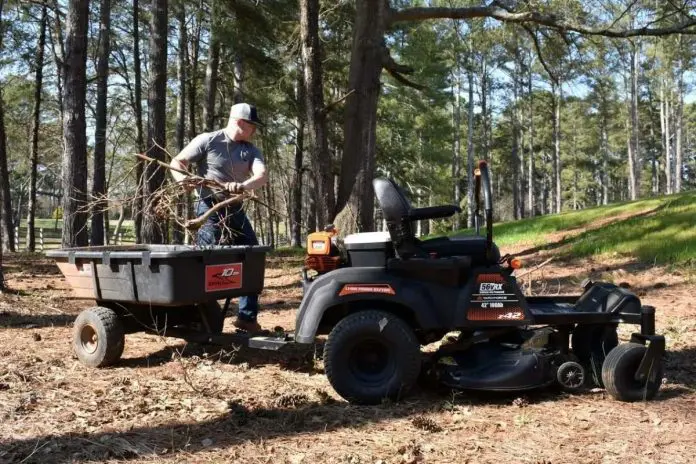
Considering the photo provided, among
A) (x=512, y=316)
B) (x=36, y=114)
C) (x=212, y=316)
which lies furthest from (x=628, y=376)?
(x=36, y=114)

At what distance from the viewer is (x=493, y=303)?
3992 mm

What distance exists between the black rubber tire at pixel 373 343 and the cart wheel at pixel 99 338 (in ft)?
5.95

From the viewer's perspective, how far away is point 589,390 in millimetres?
4191

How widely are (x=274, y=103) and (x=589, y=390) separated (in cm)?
1746

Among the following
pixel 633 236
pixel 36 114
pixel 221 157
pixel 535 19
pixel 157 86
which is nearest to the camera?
pixel 221 157

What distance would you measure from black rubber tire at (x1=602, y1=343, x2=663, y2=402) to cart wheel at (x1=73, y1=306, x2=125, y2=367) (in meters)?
3.53

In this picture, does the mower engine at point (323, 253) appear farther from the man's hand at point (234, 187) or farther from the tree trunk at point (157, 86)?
the tree trunk at point (157, 86)

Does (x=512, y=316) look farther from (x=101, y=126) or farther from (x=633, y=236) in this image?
(x=101, y=126)

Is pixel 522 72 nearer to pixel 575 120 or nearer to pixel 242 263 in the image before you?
pixel 575 120

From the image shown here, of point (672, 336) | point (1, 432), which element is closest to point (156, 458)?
point (1, 432)

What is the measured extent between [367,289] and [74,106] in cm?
705

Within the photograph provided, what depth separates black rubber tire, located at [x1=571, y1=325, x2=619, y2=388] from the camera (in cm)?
439

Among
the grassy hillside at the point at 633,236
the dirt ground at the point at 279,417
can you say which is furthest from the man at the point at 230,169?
the grassy hillside at the point at 633,236

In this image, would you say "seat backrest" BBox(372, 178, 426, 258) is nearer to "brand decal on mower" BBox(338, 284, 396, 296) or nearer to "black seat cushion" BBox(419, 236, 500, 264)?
"black seat cushion" BBox(419, 236, 500, 264)
